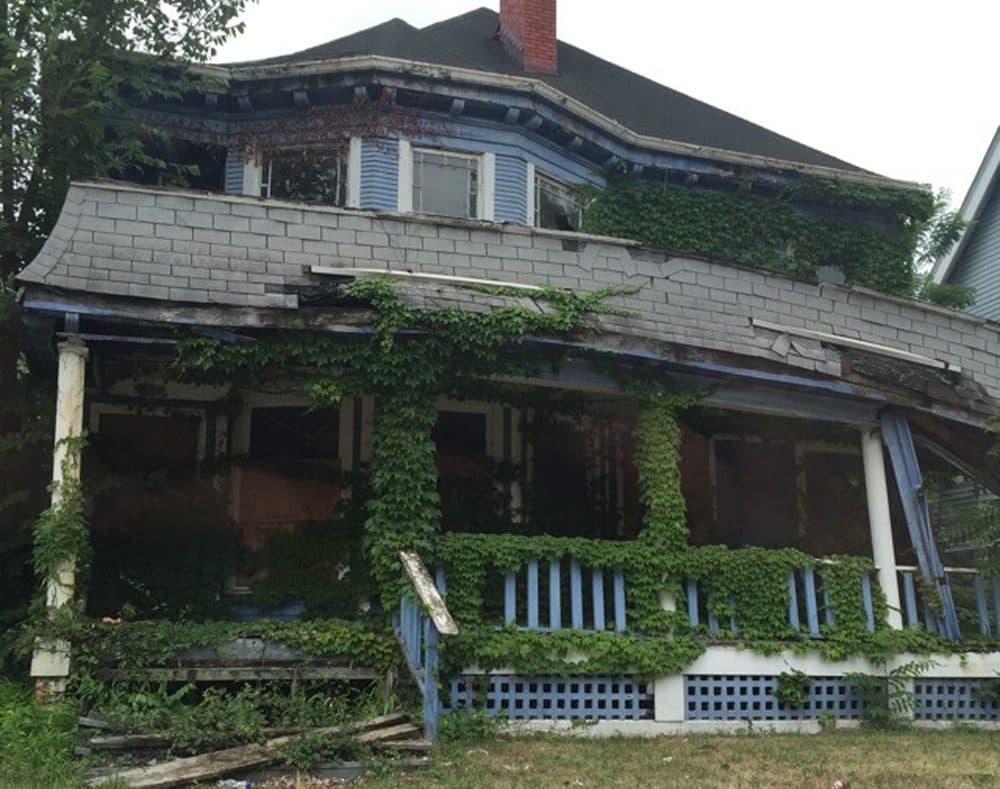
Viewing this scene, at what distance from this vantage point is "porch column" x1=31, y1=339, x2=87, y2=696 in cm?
887

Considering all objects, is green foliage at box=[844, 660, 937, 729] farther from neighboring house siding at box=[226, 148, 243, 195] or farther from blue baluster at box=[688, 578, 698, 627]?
neighboring house siding at box=[226, 148, 243, 195]

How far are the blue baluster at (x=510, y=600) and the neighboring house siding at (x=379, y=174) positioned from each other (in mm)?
6498

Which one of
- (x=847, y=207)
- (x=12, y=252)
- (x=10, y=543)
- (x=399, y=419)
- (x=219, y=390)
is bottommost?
(x=10, y=543)

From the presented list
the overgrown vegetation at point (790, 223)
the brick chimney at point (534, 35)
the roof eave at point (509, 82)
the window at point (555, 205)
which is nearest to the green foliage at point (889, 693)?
the overgrown vegetation at point (790, 223)

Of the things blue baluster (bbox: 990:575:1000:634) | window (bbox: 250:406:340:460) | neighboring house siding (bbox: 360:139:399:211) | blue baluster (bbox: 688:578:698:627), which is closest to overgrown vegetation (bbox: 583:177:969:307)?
neighboring house siding (bbox: 360:139:399:211)

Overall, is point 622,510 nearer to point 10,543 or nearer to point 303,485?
point 303,485

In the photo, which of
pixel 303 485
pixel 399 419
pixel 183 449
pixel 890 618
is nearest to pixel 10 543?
pixel 183 449

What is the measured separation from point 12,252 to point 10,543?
146 inches

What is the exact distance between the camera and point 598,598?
34.0 ft

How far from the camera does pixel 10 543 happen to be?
1173cm

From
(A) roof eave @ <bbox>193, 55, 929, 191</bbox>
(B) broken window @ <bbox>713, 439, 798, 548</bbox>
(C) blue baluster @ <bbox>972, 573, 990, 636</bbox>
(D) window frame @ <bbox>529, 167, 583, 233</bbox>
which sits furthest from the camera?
(D) window frame @ <bbox>529, 167, 583, 233</bbox>

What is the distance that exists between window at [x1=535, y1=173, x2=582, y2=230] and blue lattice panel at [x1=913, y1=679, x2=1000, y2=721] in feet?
26.4

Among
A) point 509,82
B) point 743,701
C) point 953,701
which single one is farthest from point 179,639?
point 509,82

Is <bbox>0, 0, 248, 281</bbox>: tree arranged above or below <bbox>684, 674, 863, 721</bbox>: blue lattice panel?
above
